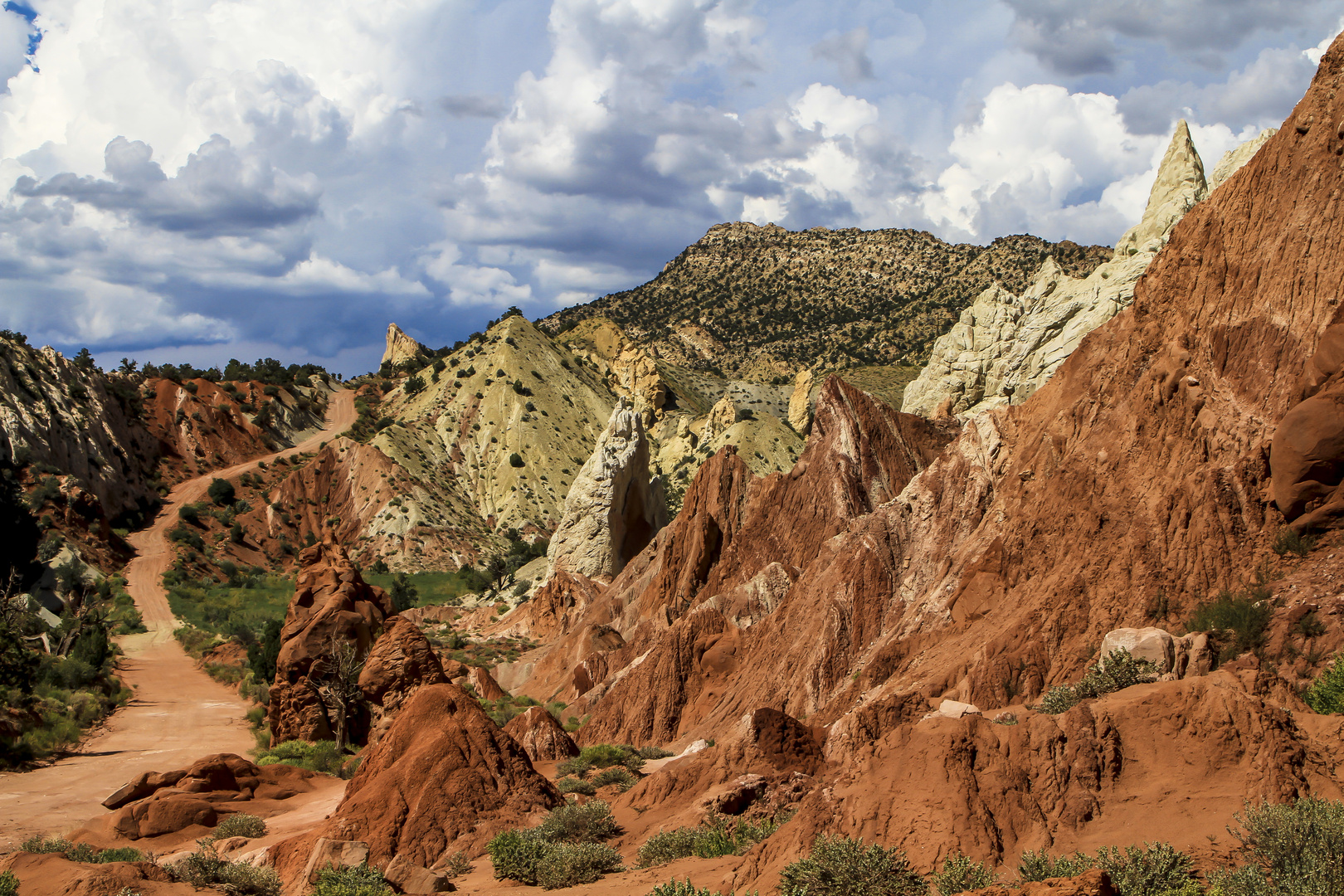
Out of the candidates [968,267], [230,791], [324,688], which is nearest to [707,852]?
[230,791]

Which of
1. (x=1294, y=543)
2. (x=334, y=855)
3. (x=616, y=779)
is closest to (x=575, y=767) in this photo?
(x=616, y=779)

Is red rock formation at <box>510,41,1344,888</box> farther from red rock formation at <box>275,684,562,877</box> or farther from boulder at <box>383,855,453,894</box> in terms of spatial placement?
red rock formation at <box>275,684,562,877</box>

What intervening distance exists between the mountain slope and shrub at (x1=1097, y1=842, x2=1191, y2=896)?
95.8m

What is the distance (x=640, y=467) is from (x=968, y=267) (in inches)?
3223

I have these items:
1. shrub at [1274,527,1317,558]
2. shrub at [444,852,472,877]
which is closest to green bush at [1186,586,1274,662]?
shrub at [1274,527,1317,558]

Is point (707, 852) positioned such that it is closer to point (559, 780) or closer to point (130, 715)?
point (559, 780)

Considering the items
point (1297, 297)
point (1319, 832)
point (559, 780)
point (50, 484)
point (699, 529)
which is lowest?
point (559, 780)

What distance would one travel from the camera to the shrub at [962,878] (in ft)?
27.6

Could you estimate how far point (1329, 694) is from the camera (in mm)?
12195

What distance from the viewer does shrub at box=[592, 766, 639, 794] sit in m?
18.3

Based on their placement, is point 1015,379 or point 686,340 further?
point 686,340

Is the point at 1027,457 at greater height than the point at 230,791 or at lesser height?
greater

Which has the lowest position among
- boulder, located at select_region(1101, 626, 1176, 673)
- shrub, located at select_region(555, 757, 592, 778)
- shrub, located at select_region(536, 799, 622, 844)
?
shrub, located at select_region(555, 757, 592, 778)

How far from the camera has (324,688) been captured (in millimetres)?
27141
